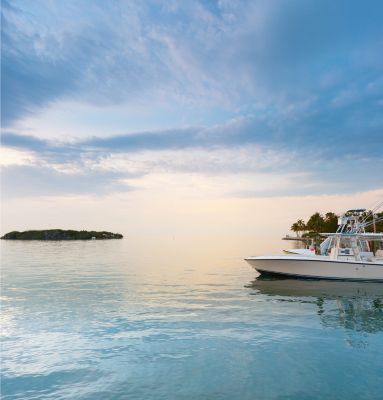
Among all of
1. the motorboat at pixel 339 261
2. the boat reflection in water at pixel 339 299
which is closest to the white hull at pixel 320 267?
the motorboat at pixel 339 261

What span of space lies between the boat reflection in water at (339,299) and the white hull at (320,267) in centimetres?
55

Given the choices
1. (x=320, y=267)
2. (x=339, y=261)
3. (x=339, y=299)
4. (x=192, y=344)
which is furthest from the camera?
(x=320, y=267)

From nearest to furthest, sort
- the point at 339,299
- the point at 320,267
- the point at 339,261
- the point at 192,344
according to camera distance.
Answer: the point at 192,344
the point at 339,299
the point at 339,261
the point at 320,267

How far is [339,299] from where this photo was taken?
78.9ft

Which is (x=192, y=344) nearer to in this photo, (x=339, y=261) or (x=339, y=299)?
(x=339, y=299)

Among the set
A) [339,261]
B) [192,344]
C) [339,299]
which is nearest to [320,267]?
[339,261]

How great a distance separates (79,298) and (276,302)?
12.4 meters

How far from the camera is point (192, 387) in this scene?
10.5 metres

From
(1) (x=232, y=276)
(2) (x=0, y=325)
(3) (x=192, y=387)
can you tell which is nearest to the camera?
(3) (x=192, y=387)

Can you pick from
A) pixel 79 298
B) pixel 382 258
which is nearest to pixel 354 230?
pixel 382 258

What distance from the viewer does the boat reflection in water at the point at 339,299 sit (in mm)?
17109

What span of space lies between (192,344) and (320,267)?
19.8 m

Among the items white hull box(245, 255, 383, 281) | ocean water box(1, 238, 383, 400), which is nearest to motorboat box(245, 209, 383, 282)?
white hull box(245, 255, 383, 281)

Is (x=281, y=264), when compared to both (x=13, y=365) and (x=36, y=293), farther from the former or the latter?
(x=13, y=365)
